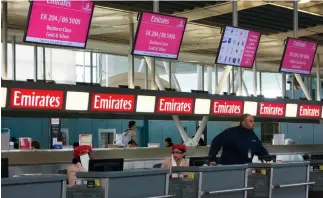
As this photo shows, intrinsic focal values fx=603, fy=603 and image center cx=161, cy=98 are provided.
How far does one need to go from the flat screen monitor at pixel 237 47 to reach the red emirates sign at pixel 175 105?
3.49ft

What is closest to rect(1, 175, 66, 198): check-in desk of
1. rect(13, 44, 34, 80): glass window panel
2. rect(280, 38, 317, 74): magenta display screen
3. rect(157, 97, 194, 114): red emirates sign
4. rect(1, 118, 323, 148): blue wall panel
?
rect(157, 97, 194, 114): red emirates sign

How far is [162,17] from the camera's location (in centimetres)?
875

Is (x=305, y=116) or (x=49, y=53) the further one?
(x=49, y=53)

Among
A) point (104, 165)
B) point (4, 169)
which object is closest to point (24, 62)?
point (104, 165)

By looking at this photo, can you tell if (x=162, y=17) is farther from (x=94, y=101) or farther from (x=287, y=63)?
(x=287, y=63)

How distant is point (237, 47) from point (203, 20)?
7.88ft

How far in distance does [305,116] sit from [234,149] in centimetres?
590

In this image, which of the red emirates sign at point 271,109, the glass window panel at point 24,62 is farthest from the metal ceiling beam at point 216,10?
the glass window panel at point 24,62

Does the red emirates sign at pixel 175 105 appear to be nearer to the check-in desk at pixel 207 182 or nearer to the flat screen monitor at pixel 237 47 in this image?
the flat screen monitor at pixel 237 47

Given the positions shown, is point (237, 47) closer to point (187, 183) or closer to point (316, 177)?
point (316, 177)

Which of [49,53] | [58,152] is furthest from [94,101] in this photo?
[49,53]

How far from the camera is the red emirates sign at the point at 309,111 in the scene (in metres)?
13.2

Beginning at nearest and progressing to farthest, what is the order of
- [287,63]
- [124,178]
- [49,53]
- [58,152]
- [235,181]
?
[124,178] → [235,181] → [58,152] → [287,63] → [49,53]

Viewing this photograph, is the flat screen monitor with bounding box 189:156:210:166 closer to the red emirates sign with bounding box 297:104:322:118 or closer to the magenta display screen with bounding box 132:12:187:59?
the magenta display screen with bounding box 132:12:187:59
